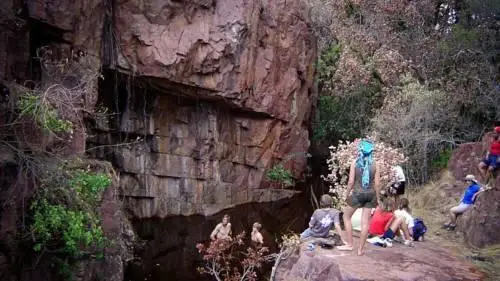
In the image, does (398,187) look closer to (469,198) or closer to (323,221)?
(469,198)

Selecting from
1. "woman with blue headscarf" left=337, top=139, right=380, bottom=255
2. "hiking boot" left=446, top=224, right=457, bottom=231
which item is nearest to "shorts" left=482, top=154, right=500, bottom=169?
"hiking boot" left=446, top=224, right=457, bottom=231

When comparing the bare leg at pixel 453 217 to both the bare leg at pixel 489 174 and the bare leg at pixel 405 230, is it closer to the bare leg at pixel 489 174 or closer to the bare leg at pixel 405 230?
the bare leg at pixel 489 174

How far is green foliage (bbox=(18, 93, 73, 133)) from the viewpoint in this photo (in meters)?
8.26

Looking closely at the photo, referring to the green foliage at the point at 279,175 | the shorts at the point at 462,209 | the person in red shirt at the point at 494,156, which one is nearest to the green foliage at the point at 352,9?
the green foliage at the point at 279,175

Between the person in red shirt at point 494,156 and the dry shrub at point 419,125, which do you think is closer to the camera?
the person in red shirt at point 494,156

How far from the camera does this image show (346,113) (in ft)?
75.6

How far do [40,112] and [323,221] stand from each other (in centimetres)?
492

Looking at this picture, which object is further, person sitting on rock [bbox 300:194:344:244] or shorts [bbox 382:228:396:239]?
shorts [bbox 382:228:396:239]

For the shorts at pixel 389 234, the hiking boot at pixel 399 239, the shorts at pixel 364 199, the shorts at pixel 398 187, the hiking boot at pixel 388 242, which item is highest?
the shorts at pixel 364 199

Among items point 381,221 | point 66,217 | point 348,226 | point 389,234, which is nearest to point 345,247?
point 348,226

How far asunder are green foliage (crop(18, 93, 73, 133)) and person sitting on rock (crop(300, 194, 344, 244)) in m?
4.47

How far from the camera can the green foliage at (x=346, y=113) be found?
2128 cm

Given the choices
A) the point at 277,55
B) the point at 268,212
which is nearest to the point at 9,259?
the point at 268,212

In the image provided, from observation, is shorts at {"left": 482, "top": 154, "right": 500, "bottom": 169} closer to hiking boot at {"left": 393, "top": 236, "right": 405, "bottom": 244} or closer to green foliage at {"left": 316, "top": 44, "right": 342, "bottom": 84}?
hiking boot at {"left": 393, "top": 236, "right": 405, "bottom": 244}
